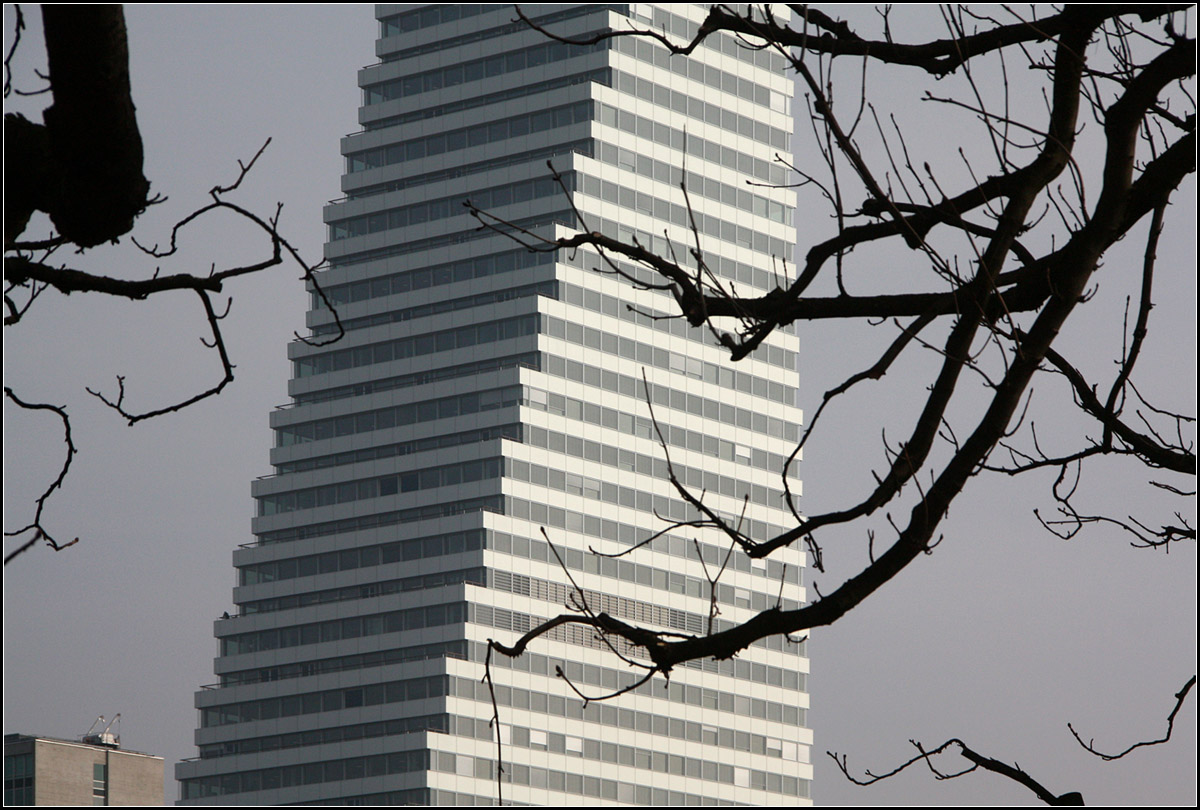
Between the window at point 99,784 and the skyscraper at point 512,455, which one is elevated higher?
the skyscraper at point 512,455

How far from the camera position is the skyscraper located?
11569 cm

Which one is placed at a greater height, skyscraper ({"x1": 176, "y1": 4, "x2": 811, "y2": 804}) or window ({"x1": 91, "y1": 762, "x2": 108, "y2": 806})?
skyscraper ({"x1": 176, "y1": 4, "x2": 811, "y2": 804})

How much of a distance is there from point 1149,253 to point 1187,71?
567 mm

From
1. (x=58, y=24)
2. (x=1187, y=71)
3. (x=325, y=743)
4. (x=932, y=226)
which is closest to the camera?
(x=58, y=24)

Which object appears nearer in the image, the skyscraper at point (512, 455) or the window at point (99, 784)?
the window at point (99, 784)

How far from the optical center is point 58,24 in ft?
14.6

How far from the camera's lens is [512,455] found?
118 metres

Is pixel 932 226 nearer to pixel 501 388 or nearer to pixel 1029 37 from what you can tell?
pixel 1029 37

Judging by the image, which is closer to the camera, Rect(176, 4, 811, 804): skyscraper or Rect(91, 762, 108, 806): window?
Rect(91, 762, 108, 806): window

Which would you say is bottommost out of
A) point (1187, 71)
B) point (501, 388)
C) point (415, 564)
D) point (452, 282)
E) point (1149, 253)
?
point (1149, 253)

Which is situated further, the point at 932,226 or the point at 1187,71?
the point at 932,226

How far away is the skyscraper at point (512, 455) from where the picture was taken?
380ft

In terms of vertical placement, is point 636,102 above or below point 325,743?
above

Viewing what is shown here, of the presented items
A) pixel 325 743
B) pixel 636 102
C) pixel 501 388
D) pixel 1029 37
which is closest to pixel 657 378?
pixel 501 388
